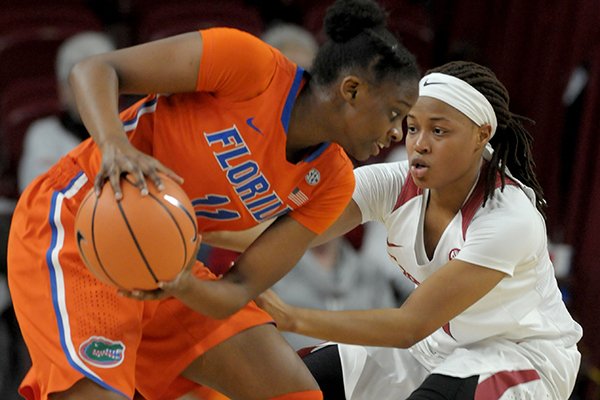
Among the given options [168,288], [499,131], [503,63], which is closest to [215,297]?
[168,288]

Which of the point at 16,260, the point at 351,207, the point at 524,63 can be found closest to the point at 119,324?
the point at 16,260

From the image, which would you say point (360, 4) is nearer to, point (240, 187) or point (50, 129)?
point (240, 187)

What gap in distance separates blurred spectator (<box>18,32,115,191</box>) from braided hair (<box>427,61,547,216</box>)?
2.33 m

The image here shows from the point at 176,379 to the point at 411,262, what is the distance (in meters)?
0.84

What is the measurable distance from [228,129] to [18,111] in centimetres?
303

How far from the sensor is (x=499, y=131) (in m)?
3.27

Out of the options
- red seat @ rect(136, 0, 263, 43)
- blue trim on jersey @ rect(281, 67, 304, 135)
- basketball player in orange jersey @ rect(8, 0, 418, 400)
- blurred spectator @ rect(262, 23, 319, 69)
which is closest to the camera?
basketball player in orange jersey @ rect(8, 0, 418, 400)

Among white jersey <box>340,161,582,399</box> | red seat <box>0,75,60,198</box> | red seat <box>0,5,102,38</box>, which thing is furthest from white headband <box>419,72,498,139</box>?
red seat <box>0,5,102,38</box>

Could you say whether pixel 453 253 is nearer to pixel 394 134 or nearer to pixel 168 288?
pixel 394 134

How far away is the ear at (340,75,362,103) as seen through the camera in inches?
106

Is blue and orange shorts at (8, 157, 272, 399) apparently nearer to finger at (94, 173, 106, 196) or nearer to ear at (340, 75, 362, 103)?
finger at (94, 173, 106, 196)

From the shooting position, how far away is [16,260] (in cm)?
281

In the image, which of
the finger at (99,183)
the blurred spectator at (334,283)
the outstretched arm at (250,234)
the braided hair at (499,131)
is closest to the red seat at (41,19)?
the blurred spectator at (334,283)

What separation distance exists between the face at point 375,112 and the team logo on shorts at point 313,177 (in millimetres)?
163
